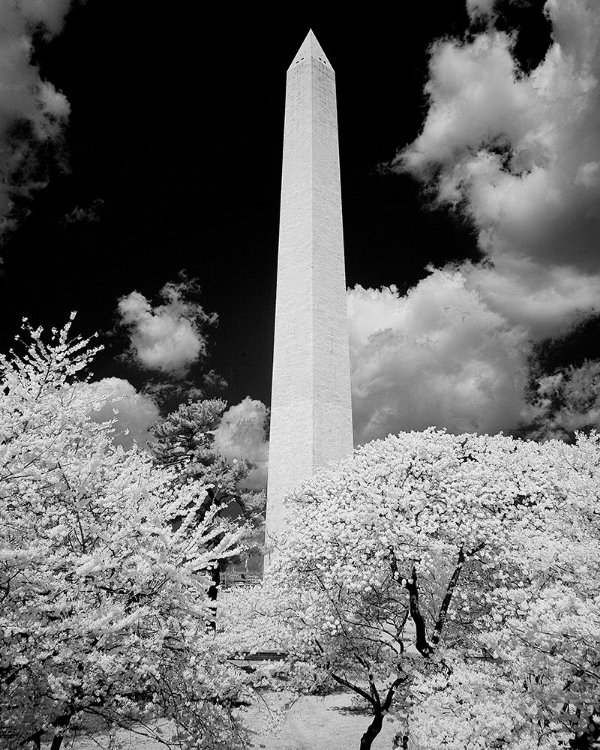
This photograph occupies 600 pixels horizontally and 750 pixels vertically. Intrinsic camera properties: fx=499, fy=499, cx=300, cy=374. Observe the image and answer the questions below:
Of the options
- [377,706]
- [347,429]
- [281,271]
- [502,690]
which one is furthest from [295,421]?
[502,690]

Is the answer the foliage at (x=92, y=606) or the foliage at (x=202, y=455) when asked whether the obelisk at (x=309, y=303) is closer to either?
the foliage at (x=202, y=455)

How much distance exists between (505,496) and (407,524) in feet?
10.1

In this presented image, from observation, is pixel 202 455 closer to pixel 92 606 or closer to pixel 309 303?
pixel 309 303

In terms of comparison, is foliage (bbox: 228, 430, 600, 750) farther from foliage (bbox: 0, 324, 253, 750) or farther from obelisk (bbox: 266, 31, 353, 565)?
obelisk (bbox: 266, 31, 353, 565)

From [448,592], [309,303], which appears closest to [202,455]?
[309,303]

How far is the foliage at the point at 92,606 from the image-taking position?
554 cm

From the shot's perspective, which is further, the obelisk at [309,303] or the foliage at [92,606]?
the obelisk at [309,303]

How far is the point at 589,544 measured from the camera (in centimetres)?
880

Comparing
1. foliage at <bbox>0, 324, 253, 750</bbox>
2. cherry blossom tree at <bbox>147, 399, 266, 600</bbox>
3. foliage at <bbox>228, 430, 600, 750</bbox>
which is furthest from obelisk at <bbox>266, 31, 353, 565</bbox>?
foliage at <bbox>0, 324, 253, 750</bbox>

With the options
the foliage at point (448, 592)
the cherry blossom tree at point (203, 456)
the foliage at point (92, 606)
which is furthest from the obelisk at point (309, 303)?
the foliage at point (92, 606)

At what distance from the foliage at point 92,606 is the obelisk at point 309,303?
594 inches

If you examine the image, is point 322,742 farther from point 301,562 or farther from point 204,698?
point 204,698

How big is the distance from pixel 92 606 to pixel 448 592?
7.47 meters

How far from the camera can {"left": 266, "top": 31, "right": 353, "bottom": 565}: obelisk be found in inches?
941
